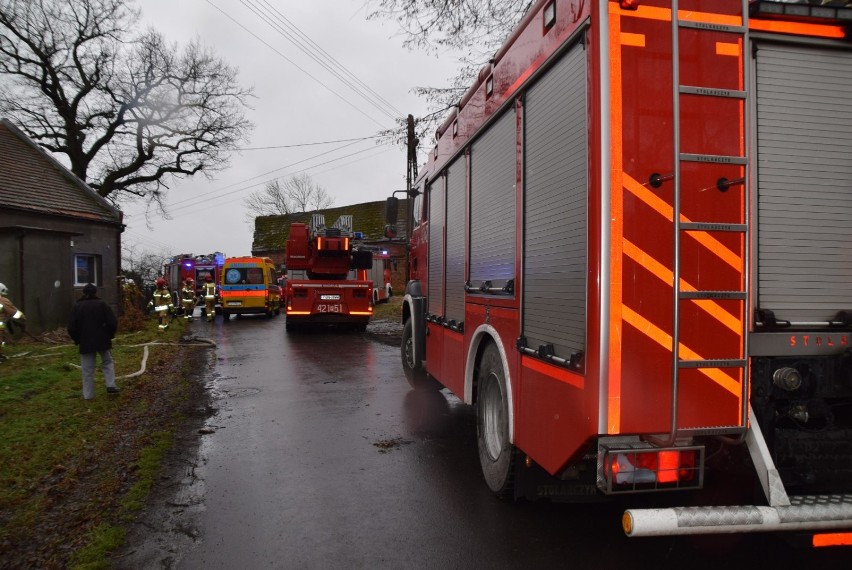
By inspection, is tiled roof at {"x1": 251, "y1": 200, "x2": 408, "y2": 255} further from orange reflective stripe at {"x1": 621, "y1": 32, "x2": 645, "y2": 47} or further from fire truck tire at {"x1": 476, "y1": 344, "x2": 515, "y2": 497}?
orange reflective stripe at {"x1": 621, "y1": 32, "x2": 645, "y2": 47}

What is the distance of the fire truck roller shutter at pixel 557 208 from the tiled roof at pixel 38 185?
51.9ft

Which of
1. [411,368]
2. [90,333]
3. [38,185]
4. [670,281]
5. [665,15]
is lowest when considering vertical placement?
[411,368]

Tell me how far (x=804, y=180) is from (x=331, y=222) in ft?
143

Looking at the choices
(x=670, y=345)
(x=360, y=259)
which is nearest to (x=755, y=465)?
(x=670, y=345)

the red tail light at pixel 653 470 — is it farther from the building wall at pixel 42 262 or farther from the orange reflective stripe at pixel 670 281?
the building wall at pixel 42 262

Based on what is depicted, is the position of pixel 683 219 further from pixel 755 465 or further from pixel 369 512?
pixel 369 512

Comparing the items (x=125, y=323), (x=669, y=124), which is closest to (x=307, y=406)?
(x=669, y=124)

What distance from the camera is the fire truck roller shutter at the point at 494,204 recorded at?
3824mm

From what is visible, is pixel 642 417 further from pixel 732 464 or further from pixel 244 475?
pixel 244 475

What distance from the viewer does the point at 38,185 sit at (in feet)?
57.2

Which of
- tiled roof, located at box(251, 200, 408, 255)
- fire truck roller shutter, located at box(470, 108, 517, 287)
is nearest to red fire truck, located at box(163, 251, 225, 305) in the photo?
tiled roof, located at box(251, 200, 408, 255)

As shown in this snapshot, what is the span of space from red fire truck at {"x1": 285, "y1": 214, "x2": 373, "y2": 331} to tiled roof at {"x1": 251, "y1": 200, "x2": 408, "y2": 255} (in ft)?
67.5

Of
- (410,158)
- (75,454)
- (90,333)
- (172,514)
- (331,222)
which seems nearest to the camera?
(172,514)

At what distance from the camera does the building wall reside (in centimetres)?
1435
